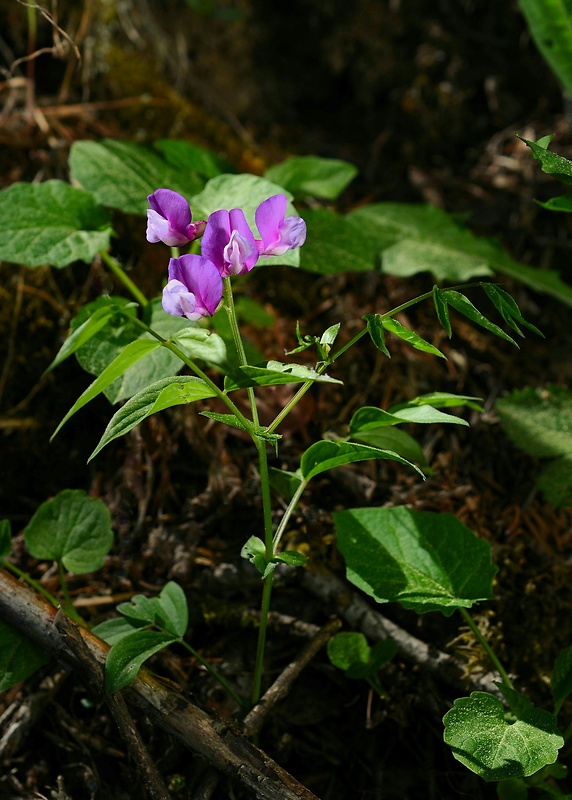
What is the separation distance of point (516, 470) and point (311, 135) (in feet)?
5.83

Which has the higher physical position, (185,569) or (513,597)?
(185,569)

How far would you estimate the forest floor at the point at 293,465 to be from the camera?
1.61 m

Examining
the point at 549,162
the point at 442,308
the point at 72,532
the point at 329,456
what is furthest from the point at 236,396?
the point at 549,162

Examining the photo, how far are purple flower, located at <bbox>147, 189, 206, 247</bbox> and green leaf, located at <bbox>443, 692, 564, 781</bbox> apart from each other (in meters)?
1.02

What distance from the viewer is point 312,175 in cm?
231

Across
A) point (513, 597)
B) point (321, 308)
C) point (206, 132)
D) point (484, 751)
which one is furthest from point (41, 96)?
point (484, 751)

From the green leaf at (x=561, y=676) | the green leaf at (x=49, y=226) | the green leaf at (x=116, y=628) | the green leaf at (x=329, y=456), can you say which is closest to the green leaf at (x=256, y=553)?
the green leaf at (x=329, y=456)

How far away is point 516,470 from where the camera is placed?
2.09 m

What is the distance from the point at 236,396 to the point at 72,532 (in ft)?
2.17

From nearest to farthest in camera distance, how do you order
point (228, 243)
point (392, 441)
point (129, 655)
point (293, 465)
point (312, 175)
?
point (228, 243) < point (129, 655) < point (392, 441) < point (293, 465) < point (312, 175)

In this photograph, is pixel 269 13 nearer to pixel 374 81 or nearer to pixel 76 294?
pixel 374 81

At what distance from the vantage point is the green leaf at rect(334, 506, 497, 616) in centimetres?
147

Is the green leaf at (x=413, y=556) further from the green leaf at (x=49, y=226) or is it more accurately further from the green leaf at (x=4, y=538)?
the green leaf at (x=49, y=226)

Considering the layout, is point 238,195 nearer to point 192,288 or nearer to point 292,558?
point 192,288
